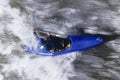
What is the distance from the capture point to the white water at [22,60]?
9.05 metres

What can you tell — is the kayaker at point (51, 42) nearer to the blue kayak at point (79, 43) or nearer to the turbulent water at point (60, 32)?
the blue kayak at point (79, 43)

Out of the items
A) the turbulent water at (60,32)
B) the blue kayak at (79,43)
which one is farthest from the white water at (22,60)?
the blue kayak at (79,43)

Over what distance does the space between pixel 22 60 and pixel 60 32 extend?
1.26m

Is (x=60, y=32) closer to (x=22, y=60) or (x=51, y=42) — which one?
(x=51, y=42)

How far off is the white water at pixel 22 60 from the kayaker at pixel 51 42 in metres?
0.32

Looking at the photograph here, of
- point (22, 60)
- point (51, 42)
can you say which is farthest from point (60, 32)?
point (22, 60)

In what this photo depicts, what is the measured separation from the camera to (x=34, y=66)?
30.6 ft

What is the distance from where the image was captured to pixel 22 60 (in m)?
9.48

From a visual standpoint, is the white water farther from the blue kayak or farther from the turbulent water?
the blue kayak

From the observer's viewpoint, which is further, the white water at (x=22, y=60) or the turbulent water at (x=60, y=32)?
the white water at (x=22, y=60)

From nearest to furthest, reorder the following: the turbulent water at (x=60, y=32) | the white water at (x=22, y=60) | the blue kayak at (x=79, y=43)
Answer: the blue kayak at (x=79, y=43), the turbulent water at (x=60, y=32), the white water at (x=22, y=60)

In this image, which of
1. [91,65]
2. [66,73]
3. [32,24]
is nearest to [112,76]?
[91,65]

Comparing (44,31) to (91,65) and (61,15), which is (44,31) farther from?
(91,65)

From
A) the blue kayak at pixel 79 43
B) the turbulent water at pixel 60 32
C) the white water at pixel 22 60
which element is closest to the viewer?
the blue kayak at pixel 79 43
